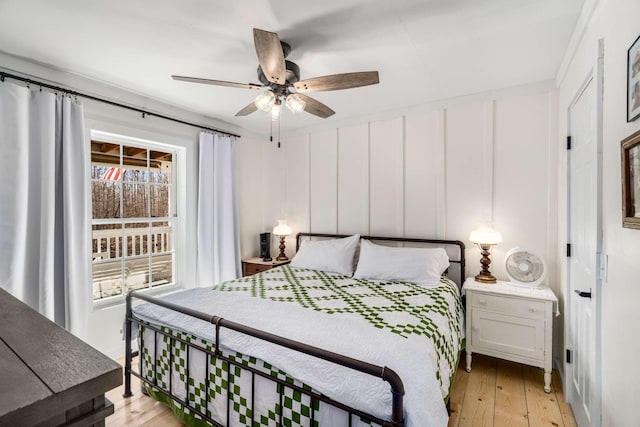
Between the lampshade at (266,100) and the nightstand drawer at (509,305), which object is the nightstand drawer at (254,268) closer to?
the lampshade at (266,100)

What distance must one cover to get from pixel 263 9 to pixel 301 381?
1.93m

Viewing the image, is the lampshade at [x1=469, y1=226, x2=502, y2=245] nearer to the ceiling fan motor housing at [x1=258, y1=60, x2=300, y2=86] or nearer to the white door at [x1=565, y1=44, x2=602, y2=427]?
the white door at [x1=565, y1=44, x2=602, y2=427]

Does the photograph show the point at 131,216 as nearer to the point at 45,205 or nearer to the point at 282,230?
the point at 45,205

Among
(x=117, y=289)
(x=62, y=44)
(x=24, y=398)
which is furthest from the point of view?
(x=117, y=289)

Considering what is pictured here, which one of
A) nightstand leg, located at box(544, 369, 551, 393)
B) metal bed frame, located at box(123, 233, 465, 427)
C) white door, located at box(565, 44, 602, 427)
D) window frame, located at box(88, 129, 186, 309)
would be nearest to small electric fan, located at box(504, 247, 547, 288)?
white door, located at box(565, 44, 602, 427)

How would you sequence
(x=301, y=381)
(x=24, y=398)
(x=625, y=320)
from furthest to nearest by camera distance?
(x=301, y=381)
(x=625, y=320)
(x=24, y=398)

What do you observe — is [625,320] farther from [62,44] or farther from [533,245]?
[62,44]

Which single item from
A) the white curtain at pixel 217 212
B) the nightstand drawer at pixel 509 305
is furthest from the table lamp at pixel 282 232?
the nightstand drawer at pixel 509 305

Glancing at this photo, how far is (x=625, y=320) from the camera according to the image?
1229 mm

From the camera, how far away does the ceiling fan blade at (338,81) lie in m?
1.90

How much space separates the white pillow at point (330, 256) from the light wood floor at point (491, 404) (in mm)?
1361

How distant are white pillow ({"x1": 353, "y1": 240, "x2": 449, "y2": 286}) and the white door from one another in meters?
0.94

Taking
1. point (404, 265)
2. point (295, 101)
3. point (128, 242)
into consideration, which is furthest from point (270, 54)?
point (128, 242)

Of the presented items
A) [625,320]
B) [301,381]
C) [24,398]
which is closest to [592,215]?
[625,320]
